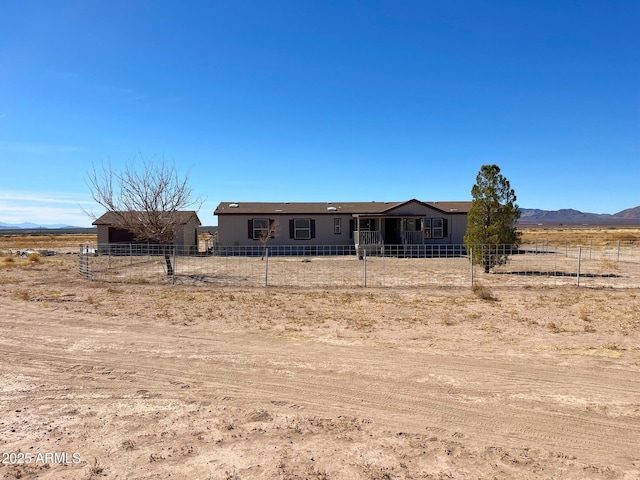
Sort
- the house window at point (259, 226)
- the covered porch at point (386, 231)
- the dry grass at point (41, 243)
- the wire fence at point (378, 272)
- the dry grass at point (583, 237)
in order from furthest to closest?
the dry grass at point (41, 243) < the dry grass at point (583, 237) < the house window at point (259, 226) < the covered porch at point (386, 231) < the wire fence at point (378, 272)

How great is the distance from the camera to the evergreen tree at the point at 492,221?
1722 cm

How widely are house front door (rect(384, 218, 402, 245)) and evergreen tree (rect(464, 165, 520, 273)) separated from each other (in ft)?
39.6

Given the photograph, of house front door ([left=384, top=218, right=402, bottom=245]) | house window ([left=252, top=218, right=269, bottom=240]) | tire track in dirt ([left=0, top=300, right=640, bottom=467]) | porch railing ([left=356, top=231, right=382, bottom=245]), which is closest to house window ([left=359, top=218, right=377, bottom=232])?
house front door ([left=384, top=218, right=402, bottom=245])

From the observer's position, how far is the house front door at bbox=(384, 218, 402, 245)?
29970mm

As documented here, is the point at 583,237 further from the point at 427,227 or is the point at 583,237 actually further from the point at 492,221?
the point at 492,221

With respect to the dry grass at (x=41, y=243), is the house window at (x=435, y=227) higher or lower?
higher

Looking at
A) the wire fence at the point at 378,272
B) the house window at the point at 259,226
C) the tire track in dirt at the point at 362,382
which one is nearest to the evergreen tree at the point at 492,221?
the wire fence at the point at 378,272

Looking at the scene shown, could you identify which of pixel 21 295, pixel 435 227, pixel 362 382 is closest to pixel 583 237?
pixel 435 227

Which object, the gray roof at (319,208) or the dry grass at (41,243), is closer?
the gray roof at (319,208)

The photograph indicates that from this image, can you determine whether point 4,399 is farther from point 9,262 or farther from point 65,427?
point 9,262

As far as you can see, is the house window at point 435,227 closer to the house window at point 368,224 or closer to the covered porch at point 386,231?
the covered porch at point 386,231

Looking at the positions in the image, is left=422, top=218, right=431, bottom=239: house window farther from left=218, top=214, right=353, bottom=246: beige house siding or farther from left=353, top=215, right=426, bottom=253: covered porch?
left=218, top=214, right=353, bottom=246: beige house siding

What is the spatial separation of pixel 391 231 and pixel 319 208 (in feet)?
18.2

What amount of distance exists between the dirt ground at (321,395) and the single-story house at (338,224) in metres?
19.0
